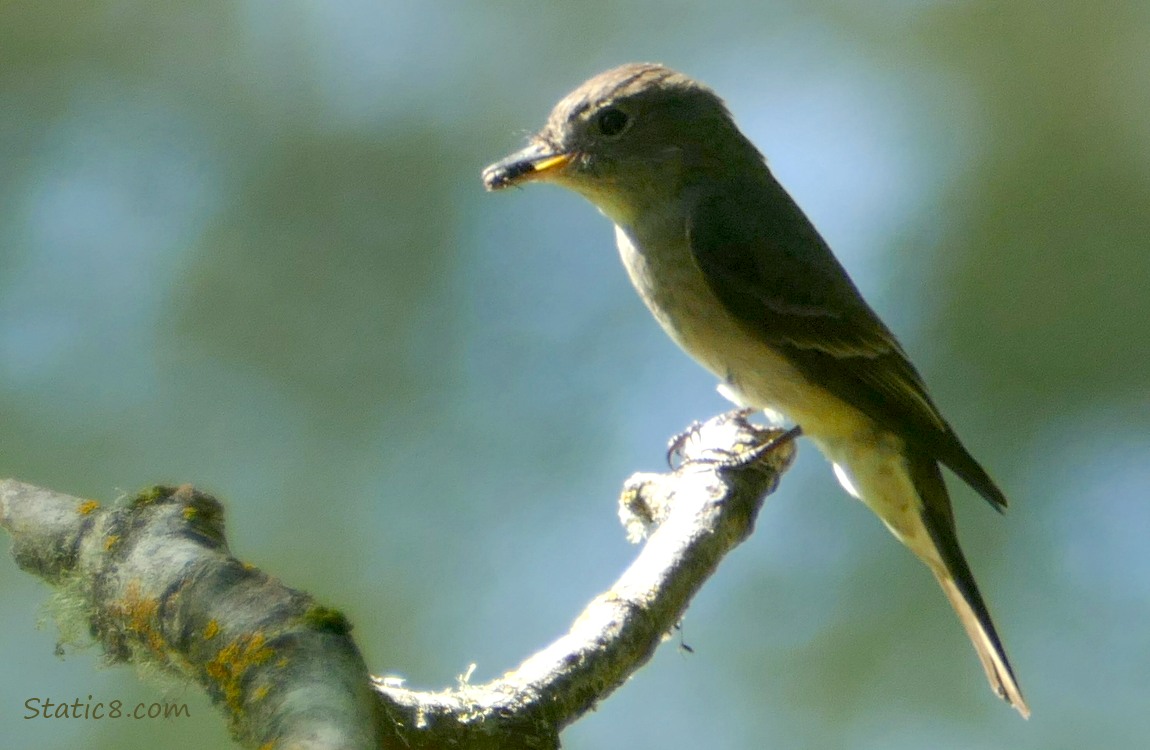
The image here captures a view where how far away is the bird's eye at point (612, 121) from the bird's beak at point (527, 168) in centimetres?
12

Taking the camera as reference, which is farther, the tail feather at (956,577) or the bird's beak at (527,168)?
the bird's beak at (527,168)

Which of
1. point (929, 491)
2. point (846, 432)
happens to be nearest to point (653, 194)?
point (846, 432)

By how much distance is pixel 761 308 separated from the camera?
12.2 feet

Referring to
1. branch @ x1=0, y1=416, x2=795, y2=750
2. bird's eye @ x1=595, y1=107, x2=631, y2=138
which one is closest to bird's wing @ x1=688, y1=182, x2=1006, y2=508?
bird's eye @ x1=595, y1=107, x2=631, y2=138

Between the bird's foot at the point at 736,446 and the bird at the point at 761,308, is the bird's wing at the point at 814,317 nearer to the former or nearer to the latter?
the bird at the point at 761,308

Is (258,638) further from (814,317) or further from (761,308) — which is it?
(814,317)

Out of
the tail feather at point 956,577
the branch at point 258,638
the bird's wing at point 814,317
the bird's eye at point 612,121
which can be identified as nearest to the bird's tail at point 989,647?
the tail feather at point 956,577

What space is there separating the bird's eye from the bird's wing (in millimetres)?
329

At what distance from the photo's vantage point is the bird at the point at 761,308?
12.0 feet

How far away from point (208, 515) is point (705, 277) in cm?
203

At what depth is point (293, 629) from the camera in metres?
1.77

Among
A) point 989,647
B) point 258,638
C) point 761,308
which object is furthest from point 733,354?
point 258,638

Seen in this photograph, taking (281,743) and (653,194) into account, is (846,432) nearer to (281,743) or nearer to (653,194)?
(653,194)

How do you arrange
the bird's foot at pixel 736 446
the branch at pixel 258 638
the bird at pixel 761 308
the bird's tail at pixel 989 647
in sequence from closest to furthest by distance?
the branch at pixel 258 638 < the bird's foot at pixel 736 446 < the bird's tail at pixel 989 647 < the bird at pixel 761 308
